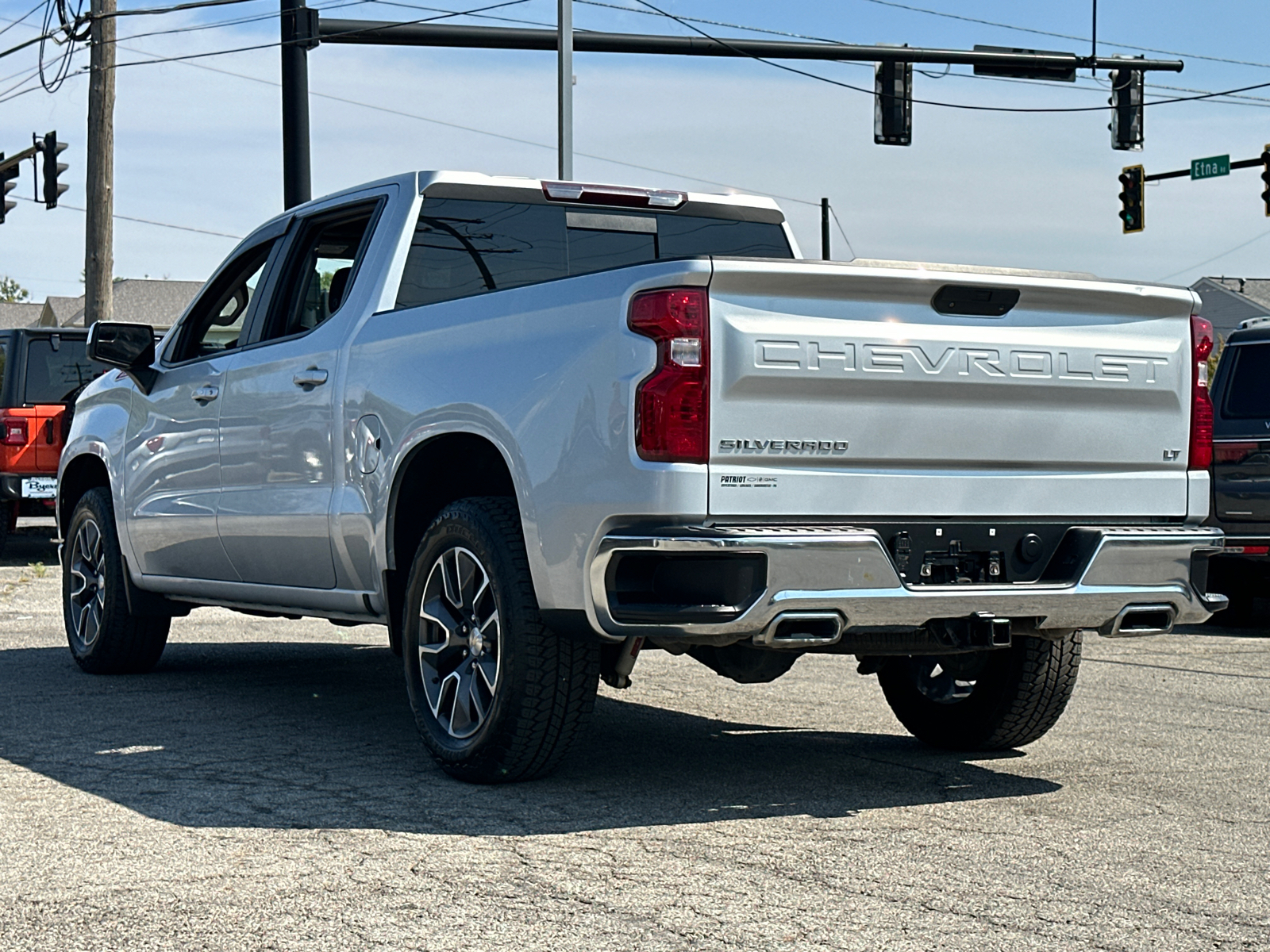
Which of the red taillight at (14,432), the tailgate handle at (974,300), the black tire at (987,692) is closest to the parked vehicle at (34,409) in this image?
the red taillight at (14,432)

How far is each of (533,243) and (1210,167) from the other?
24.6 m

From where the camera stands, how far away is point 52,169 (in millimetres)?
29000

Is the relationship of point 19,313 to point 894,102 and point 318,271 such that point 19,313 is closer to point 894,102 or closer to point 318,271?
point 894,102

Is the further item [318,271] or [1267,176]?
[1267,176]

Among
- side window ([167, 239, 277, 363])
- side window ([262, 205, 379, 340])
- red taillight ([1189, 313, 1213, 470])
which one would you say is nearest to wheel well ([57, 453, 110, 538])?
side window ([167, 239, 277, 363])

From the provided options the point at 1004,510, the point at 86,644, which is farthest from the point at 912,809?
the point at 86,644

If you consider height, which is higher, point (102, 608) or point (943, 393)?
point (943, 393)

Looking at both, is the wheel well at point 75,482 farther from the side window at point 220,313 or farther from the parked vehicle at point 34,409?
the parked vehicle at point 34,409

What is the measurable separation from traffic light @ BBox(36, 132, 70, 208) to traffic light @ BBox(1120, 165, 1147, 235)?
18.0 metres

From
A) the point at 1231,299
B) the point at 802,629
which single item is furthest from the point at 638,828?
the point at 1231,299

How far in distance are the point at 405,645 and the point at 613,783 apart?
34.9 inches

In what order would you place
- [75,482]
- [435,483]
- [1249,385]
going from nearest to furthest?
[435,483]
[75,482]
[1249,385]

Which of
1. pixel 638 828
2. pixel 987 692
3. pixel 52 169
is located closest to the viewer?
pixel 638 828

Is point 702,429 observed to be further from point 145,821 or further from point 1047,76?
point 1047,76
